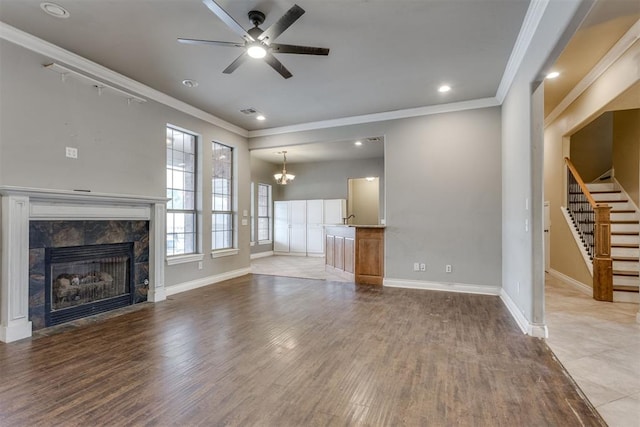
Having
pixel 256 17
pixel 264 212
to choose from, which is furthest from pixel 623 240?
pixel 264 212

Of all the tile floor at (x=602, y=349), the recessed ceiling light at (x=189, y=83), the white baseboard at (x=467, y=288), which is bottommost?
the tile floor at (x=602, y=349)

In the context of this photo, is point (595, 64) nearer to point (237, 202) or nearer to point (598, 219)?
point (598, 219)

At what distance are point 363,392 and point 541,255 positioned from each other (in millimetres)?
2223

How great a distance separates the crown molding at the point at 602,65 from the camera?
323 cm

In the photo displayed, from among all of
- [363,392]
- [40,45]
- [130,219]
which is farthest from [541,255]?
[40,45]

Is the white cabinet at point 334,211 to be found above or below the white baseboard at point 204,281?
above

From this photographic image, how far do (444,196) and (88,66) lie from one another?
5154mm

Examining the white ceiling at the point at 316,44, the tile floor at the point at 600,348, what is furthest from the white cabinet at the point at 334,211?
the tile floor at the point at 600,348

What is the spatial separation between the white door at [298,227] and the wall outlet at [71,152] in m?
6.54

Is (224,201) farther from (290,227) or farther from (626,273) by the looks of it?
(626,273)

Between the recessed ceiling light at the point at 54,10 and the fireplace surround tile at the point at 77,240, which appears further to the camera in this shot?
the fireplace surround tile at the point at 77,240

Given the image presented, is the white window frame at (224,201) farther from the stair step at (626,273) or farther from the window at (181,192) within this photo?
the stair step at (626,273)

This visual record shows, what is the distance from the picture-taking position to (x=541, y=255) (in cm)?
302

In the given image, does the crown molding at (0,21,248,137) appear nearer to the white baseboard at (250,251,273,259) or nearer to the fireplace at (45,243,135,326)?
the fireplace at (45,243,135,326)
